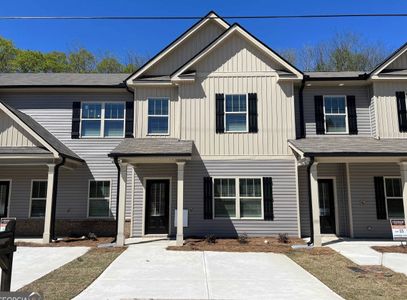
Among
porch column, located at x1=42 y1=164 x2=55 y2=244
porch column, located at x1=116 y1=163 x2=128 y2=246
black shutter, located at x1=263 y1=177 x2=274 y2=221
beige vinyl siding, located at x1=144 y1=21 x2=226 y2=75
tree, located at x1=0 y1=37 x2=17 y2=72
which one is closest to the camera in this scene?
porch column, located at x1=116 y1=163 x2=128 y2=246

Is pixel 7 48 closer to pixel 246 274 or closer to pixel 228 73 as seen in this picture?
pixel 228 73

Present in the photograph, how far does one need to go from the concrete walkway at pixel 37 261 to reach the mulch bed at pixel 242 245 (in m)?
3.10

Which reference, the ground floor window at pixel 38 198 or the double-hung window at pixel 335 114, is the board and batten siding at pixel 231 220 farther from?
the ground floor window at pixel 38 198

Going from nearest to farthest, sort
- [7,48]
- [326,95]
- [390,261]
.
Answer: [390,261]
[326,95]
[7,48]

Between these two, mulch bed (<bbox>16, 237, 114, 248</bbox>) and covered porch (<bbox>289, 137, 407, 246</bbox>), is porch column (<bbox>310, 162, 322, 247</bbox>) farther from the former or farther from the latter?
mulch bed (<bbox>16, 237, 114, 248</bbox>)

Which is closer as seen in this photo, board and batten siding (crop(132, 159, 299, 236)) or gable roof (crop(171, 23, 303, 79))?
board and batten siding (crop(132, 159, 299, 236))

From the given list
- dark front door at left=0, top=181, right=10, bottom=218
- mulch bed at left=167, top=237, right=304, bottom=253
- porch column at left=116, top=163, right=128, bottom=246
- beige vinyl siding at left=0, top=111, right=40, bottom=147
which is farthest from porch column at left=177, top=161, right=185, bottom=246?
dark front door at left=0, top=181, right=10, bottom=218

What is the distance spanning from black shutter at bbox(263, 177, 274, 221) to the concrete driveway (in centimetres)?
279

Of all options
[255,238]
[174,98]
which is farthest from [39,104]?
[255,238]

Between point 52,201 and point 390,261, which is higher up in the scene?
point 52,201

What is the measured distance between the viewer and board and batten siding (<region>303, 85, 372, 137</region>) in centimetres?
1401

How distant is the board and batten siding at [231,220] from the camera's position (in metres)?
12.8

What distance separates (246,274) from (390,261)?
14.3 feet

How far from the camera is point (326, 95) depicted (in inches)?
558
